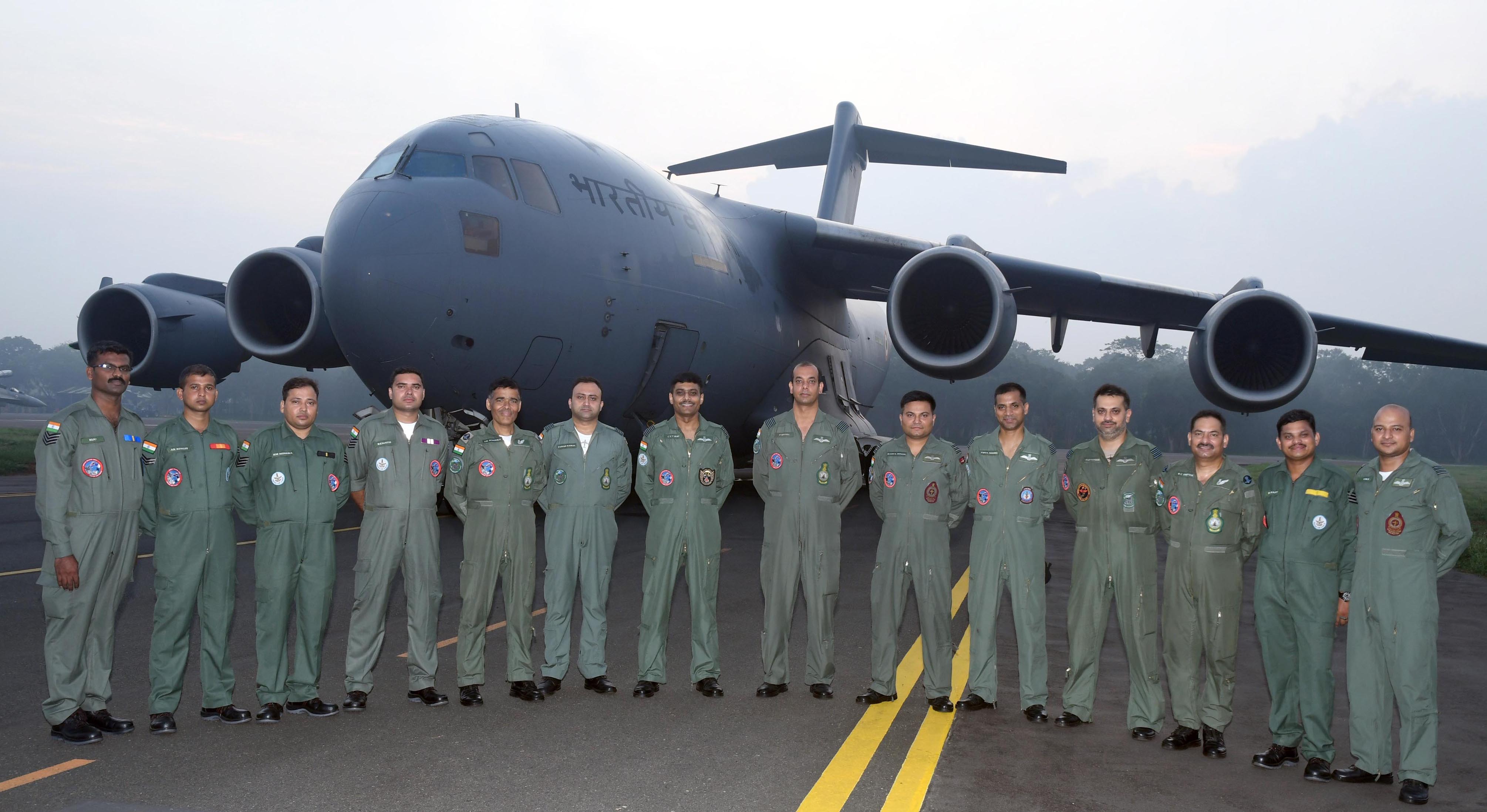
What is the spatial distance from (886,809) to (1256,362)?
9.50 metres

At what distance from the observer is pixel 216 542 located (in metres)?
4.60

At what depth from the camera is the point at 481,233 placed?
27.8 ft

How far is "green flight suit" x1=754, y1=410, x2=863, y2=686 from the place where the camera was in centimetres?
511

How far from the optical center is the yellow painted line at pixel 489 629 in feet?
18.5

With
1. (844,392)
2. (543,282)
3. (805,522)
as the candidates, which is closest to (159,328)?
(543,282)

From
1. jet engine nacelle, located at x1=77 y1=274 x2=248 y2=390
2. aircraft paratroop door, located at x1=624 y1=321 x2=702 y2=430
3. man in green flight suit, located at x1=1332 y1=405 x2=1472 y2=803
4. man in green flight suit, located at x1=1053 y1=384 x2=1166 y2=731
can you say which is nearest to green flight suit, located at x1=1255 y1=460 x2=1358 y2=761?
man in green flight suit, located at x1=1332 y1=405 x2=1472 y2=803

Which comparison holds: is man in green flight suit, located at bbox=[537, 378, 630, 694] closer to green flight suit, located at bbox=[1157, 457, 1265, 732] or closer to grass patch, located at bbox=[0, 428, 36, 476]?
green flight suit, located at bbox=[1157, 457, 1265, 732]

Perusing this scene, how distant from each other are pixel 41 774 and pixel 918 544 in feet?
13.0

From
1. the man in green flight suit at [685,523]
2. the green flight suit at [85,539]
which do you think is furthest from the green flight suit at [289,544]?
the man in green flight suit at [685,523]

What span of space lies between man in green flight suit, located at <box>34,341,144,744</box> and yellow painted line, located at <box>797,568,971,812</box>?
122 inches

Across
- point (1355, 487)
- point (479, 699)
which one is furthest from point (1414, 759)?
point (479, 699)

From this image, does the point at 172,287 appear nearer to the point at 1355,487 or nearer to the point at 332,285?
the point at 332,285

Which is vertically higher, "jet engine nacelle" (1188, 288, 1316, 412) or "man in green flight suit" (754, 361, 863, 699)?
"jet engine nacelle" (1188, 288, 1316, 412)

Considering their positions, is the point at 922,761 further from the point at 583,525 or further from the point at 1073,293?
the point at 1073,293
